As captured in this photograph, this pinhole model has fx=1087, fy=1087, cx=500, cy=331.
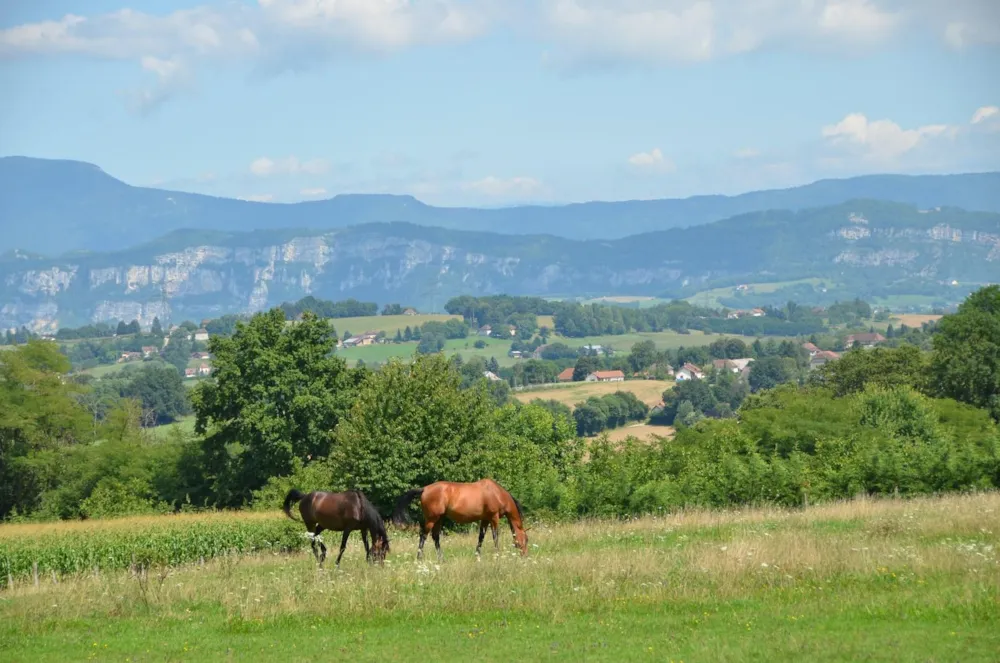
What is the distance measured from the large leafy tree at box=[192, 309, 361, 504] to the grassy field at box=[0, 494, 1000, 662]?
114 feet

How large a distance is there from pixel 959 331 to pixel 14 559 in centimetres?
6490

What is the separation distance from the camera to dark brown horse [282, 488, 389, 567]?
66.7 feet

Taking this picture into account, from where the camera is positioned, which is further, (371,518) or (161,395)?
(161,395)

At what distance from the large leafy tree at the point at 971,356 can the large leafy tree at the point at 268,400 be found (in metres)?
42.0

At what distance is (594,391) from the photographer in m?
180

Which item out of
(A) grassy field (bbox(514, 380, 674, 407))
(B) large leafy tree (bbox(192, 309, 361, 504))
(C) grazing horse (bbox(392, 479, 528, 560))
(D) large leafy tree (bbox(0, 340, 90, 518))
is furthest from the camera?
(A) grassy field (bbox(514, 380, 674, 407))

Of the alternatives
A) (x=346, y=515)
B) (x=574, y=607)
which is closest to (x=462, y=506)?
(x=346, y=515)

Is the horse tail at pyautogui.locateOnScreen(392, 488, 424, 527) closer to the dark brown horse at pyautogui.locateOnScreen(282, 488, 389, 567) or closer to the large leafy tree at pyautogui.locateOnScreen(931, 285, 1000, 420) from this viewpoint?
the dark brown horse at pyautogui.locateOnScreen(282, 488, 389, 567)

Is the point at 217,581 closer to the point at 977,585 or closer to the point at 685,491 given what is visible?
the point at 977,585

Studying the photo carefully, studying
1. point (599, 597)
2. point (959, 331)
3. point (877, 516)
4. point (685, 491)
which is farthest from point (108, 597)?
point (959, 331)

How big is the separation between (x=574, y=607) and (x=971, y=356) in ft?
214

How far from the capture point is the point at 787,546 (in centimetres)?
1856

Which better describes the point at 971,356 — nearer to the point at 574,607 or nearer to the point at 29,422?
the point at 29,422

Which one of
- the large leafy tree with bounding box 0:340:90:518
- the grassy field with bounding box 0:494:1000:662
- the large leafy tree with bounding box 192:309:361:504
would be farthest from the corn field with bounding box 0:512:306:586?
the large leafy tree with bounding box 0:340:90:518
